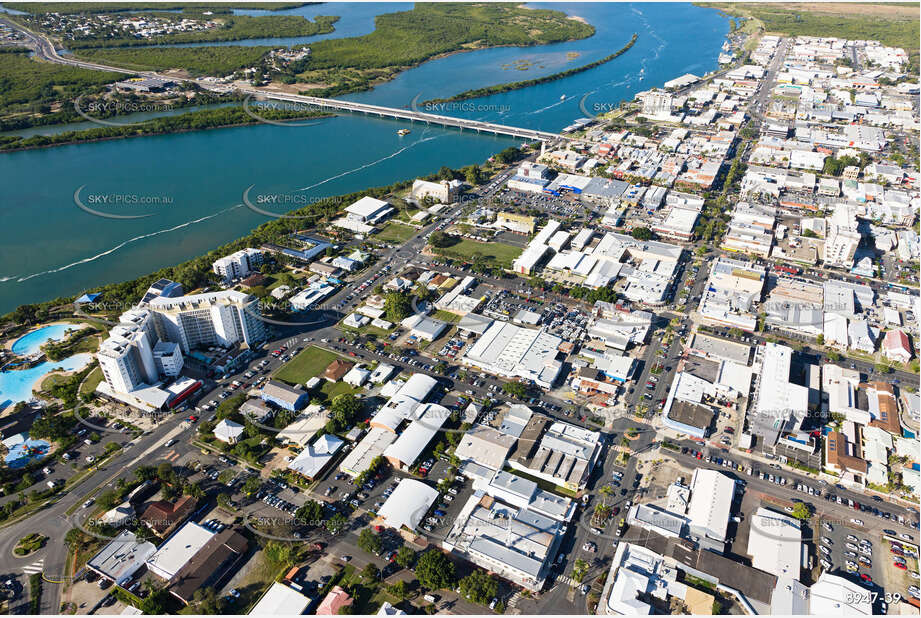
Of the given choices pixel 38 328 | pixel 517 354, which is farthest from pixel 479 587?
pixel 38 328

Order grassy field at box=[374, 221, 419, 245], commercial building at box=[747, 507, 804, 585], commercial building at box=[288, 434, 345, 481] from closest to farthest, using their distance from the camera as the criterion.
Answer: commercial building at box=[747, 507, 804, 585], commercial building at box=[288, 434, 345, 481], grassy field at box=[374, 221, 419, 245]

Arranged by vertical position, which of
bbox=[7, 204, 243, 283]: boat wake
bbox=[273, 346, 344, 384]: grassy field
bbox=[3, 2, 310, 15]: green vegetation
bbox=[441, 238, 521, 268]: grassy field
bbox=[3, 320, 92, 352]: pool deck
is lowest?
bbox=[273, 346, 344, 384]: grassy field

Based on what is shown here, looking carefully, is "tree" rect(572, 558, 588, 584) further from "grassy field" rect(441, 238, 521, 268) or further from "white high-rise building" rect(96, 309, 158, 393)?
"grassy field" rect(441, 238, 521, 268)

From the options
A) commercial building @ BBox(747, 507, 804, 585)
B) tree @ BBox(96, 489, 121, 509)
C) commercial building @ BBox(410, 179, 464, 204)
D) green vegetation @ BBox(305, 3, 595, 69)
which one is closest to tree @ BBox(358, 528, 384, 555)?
tree @ BBox(96, 489, 121, 509)

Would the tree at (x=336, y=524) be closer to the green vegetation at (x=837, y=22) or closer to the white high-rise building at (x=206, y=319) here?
the white high-rise building at (x=206, y=319)

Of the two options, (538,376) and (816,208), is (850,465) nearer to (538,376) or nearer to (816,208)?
(538,376)

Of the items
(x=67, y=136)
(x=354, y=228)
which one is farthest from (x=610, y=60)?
(x=67, y=136)
